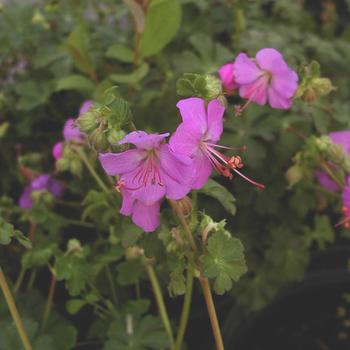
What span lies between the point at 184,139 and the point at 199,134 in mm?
16

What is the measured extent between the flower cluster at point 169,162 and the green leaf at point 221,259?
0.17 feet

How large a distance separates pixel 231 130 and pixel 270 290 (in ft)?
0.83

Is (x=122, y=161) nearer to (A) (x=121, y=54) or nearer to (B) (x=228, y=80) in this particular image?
(B) (x=228, y=80)

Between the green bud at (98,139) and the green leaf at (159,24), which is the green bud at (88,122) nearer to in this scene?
the green bud at (98,139)

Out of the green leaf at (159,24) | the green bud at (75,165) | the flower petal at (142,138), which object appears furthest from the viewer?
the green leaf at (159,24)

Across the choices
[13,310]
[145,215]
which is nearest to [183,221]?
[145,215]

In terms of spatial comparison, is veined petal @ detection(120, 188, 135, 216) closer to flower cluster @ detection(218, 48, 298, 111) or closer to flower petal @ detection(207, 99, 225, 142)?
flower petal @ detection(207, 99, 225, 142)

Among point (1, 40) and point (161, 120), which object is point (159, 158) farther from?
point (1, 40)

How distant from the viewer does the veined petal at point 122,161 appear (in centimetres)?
48

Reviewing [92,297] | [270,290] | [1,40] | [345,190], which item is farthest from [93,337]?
[1,40]

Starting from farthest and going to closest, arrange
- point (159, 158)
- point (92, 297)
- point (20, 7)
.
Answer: point (20, 7)
point (92, 297)
point (159, 158)

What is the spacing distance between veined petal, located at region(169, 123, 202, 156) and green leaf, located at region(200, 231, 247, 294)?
0.29ft

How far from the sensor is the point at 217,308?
3.24 ft

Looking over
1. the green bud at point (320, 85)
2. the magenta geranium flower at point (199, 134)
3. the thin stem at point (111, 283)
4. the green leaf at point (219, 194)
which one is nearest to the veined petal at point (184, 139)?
the magenta geranium flower at point (199, 134)
